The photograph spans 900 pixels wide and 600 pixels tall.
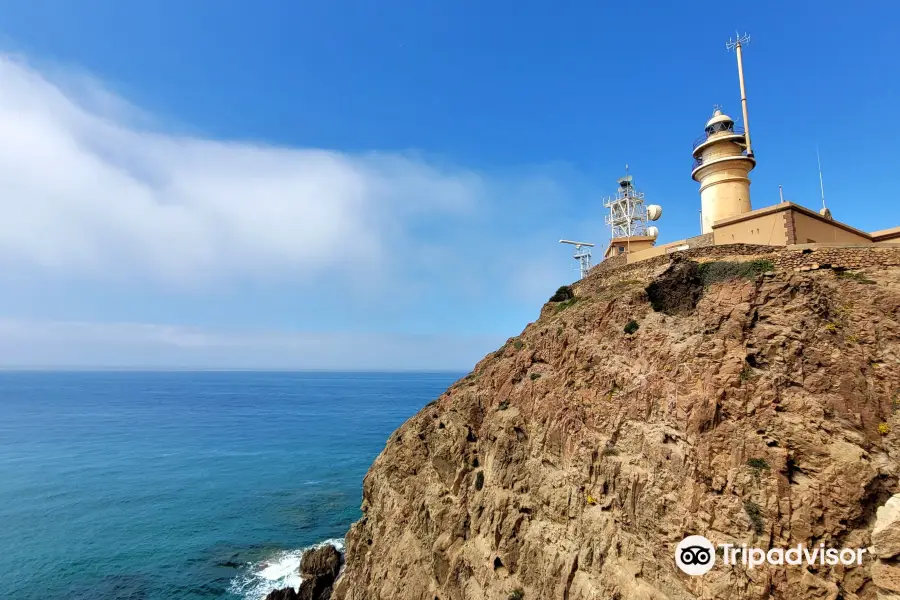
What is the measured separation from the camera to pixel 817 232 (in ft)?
73.6

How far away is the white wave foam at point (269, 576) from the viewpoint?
28994 mm

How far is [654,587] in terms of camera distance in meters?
15.1

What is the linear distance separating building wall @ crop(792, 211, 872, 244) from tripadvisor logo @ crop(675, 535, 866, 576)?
15.0 meters

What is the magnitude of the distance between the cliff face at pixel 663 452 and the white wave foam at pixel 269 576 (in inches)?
315

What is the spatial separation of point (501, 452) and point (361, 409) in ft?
329

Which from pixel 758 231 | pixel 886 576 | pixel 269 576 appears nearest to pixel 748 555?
pixel 886 576

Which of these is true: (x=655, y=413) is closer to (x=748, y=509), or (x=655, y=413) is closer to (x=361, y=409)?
(x=748, y=509)

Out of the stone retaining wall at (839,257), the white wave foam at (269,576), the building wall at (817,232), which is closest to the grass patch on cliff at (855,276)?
the stone retaining wall at (839,257)

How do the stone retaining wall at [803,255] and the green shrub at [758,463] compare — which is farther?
the stone retaining wall at [803,255]

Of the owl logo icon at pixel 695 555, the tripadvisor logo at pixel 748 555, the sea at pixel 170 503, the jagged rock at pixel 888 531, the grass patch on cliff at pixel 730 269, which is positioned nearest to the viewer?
the jagged rock at pixel 888 531

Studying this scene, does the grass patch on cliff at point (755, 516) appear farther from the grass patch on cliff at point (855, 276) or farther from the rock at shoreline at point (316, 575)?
the rock at shoreline at point (316, 575)

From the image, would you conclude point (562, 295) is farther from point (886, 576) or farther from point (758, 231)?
point (886, 576)

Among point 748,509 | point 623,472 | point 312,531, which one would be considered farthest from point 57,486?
point 748,509

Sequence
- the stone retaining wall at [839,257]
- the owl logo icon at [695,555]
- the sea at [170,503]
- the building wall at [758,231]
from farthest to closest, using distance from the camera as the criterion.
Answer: the sea at [170,503], the building wall at [758,231], the stone retaining wall at [839,257], the owl logo icon at [695,555]
